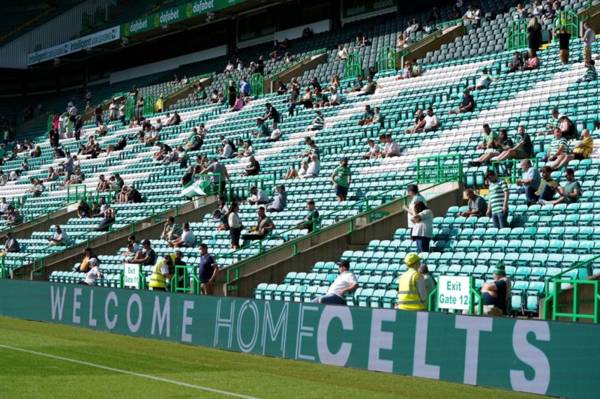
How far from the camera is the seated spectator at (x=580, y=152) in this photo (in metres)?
20.7

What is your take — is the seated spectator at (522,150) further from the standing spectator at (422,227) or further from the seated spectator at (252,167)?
the seated spectator at (252,167)

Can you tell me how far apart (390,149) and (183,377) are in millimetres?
14825

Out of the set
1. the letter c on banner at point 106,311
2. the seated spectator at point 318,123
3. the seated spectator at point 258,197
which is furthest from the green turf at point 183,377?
the seated spectator at point 318,123

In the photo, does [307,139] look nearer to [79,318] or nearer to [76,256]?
[76,256]

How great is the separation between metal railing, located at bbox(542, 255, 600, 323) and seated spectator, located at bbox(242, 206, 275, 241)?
9794 millimetres

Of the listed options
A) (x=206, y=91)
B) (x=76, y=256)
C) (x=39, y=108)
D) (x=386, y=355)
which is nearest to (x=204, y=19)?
(x=206, y=91)

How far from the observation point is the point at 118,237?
99.9ft

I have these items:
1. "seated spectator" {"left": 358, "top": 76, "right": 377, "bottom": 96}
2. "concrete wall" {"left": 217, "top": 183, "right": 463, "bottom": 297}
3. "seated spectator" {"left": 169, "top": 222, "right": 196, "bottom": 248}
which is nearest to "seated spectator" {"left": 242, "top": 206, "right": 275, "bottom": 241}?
"concrete wall" {"left": 217, "top": 183, "right": 463, "bottom": 297}

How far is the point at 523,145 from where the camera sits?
21719 millimetres

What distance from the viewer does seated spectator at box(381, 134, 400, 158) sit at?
1056 inches

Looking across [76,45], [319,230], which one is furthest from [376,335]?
[76,45]

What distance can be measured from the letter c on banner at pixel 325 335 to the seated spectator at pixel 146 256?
10.8m

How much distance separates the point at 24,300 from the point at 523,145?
37.9 ft

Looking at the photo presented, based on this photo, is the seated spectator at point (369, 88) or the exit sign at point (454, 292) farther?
Answer: the seated spectator at point (369, 88)
